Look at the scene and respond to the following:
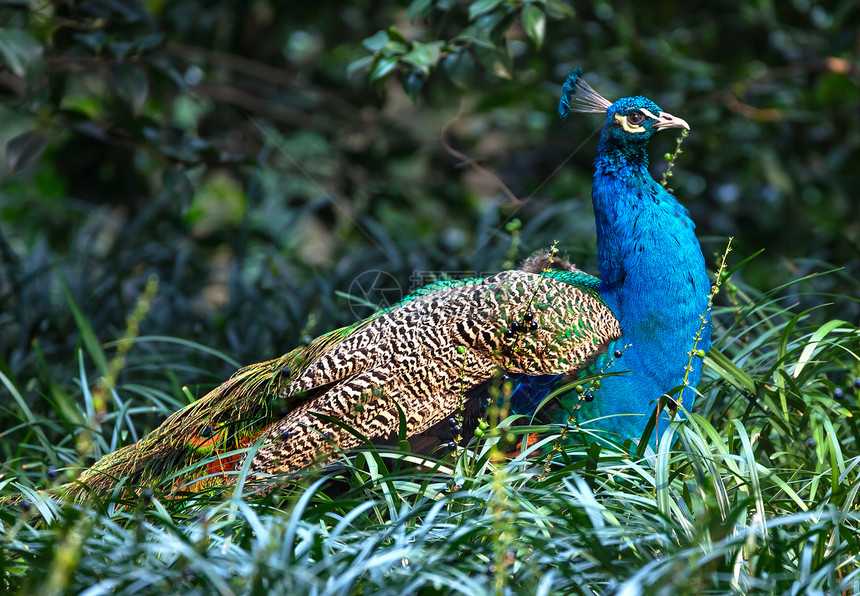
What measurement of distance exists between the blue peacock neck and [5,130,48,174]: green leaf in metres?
2.19

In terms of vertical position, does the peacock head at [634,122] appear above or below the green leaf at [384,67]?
below

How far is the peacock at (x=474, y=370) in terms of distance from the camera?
2393mm

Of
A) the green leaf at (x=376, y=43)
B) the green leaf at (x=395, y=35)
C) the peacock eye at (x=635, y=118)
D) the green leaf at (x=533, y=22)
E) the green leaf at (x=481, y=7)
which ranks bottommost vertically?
the peacock eye at (x=635, y=118)

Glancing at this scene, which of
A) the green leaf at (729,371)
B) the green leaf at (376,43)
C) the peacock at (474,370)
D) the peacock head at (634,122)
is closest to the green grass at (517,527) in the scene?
the green leaf at (729,371)

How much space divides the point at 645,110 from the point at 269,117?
2932 millimetres

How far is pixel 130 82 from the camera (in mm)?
3164

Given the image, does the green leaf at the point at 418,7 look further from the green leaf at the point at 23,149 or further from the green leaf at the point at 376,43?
the green leaf at the point at 23,149

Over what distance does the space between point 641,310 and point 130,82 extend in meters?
2.01

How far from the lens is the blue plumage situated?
2441 millimetres

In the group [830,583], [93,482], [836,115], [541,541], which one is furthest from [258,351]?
[836,115]

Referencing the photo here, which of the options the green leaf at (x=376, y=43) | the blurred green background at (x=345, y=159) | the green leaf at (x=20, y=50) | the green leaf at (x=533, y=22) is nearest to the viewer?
the green leaf at (x=20, y=50)

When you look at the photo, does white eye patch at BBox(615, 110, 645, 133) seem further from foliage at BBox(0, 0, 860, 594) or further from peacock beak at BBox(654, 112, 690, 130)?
foliage at BBox(0, 0, 860, 594)

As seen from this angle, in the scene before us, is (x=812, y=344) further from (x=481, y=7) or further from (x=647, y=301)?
(x=481, y=7)

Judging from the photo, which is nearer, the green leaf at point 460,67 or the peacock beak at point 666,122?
the peacock beak at point 666,122
